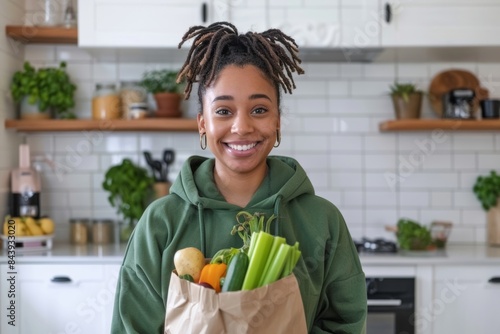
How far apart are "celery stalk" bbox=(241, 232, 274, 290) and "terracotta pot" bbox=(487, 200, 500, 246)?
260 cm

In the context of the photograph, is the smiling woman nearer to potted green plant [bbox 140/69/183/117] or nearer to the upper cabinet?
the upper cabinet

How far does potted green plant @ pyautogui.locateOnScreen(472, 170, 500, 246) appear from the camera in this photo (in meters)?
3.54

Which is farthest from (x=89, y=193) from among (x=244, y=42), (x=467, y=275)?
(x=244, y=42)

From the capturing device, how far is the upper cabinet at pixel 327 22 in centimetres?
324

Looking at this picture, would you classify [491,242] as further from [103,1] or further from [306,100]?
[103,1]

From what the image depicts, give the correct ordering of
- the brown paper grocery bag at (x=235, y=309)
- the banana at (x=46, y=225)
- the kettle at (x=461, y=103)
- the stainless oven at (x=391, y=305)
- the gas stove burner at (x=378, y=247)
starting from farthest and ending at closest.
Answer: the kettle at (x=461, y=103)
the banana at (x=46, y=225)
the gas stove burner at (x=378, y=247)
the stainless oven at (x=391, y=305)
the brown paper grocery bag at (x=235, y=309)

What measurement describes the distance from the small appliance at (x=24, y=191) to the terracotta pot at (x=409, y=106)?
5.94 ft

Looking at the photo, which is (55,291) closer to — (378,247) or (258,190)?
(378,247)

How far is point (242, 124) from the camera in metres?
1.37

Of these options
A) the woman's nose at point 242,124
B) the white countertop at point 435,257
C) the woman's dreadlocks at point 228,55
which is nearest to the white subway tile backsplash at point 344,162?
the white countertop at point 435,257

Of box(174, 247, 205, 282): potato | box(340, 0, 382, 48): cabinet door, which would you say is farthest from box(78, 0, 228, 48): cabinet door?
box(174, 247, 205, 282): potato

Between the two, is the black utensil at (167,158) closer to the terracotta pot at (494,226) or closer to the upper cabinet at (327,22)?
the upper cabinet at (327,22)

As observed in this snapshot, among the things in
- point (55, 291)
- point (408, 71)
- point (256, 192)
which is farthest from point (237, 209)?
point (408, 71)

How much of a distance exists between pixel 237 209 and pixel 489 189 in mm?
2430
